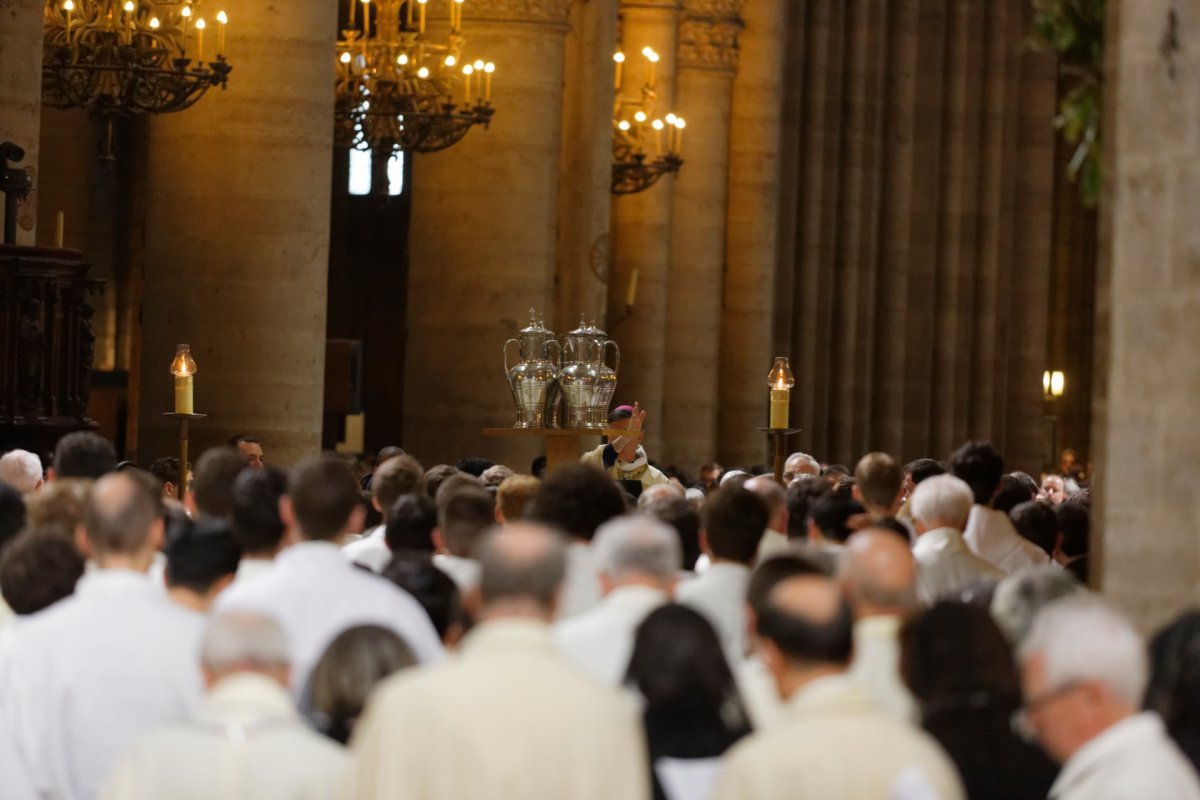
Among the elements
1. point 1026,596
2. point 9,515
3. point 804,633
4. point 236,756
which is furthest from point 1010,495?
point 236,756

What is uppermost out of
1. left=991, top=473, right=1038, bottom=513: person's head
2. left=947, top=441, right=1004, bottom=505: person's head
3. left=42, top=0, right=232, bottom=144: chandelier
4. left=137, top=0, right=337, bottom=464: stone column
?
left=42, top=0, right=232, bottom=144: chandelier

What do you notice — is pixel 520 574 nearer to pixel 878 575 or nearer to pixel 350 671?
pixel 350 671

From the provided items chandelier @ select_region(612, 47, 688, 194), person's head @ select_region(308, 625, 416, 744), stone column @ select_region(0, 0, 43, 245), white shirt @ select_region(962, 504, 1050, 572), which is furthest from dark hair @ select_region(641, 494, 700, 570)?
chandelier @ select_region(612, 47, 688, 194)

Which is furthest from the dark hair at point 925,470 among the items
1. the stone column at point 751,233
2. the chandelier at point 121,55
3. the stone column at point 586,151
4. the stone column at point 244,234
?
A: the stone column at point 751,233

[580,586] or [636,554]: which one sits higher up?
[636,554]

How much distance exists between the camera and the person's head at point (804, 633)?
5078 mm

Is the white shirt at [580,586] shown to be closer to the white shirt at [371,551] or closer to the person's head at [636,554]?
the white shirt at [371,551]

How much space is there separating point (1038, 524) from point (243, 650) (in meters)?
6.08

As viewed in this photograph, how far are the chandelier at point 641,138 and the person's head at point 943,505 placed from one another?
17117mm

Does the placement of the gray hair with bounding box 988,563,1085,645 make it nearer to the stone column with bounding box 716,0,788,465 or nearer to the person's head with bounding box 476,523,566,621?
the person's head with bounding box 476,523,566,621

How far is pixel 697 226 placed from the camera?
2994 centimetres

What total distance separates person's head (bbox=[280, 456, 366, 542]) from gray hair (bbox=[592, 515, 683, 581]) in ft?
2.50

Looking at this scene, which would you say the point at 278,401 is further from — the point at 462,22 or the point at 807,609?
the point at 807,609

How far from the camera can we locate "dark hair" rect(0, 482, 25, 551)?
8469 mm
